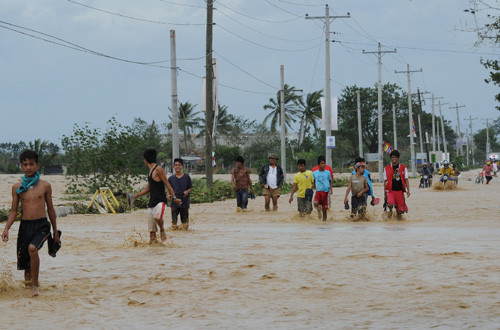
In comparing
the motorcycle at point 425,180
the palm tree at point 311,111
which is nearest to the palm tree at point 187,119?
the palm tree at point 311,111

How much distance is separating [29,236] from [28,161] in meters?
0.81

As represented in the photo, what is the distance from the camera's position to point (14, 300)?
7.77 meters

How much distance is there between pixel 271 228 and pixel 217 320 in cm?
996

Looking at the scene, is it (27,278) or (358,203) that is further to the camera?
(358,203)

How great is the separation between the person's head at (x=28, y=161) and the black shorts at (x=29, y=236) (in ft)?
1.78

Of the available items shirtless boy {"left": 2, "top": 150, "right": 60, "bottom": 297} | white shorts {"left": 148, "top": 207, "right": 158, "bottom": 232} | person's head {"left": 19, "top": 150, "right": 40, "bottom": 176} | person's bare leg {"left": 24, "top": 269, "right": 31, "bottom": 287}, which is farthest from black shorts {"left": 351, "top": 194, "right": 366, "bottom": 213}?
person's head {"left": 19, "top": 150, "right": 40, "bottom": 176}

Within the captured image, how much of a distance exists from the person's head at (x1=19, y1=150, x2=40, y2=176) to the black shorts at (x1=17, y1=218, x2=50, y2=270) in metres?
0.54

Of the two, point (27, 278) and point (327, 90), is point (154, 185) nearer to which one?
point (27, 278)

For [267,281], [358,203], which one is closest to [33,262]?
[267,281]

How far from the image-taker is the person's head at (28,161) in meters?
7.89

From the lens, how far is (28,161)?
312 inches

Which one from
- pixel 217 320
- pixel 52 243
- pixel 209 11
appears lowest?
pixel 217 320

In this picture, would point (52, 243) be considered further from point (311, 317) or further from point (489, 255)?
point (489, 255)

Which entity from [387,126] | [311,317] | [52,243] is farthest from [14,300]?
[387,126]
